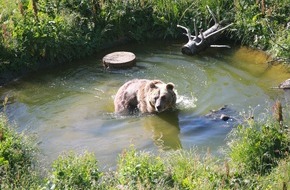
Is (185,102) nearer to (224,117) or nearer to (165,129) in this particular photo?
(165,129)

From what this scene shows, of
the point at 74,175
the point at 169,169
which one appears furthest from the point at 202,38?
the point at 74,175

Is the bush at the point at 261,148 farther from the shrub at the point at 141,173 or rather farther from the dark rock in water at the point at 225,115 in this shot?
the dark rock in water at the point at 225,115

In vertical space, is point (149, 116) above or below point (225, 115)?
below

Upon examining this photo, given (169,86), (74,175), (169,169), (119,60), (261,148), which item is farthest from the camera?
(119,60)

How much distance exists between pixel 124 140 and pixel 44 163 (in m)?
1.59

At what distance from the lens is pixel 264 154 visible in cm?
789

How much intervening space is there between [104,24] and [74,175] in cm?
785

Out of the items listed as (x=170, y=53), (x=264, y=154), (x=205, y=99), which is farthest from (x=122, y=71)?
(x=264, y=154)

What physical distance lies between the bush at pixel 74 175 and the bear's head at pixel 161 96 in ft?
10.1

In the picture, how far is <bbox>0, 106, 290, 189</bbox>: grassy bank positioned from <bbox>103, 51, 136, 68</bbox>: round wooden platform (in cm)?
486

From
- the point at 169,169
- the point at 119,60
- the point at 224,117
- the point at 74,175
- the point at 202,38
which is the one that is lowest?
the point at 224,117

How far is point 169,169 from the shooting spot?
7.64 metres

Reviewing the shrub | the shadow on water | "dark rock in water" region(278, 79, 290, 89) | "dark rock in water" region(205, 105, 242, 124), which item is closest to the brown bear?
the shadow on water

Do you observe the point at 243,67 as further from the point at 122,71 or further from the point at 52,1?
the point at 52,1
